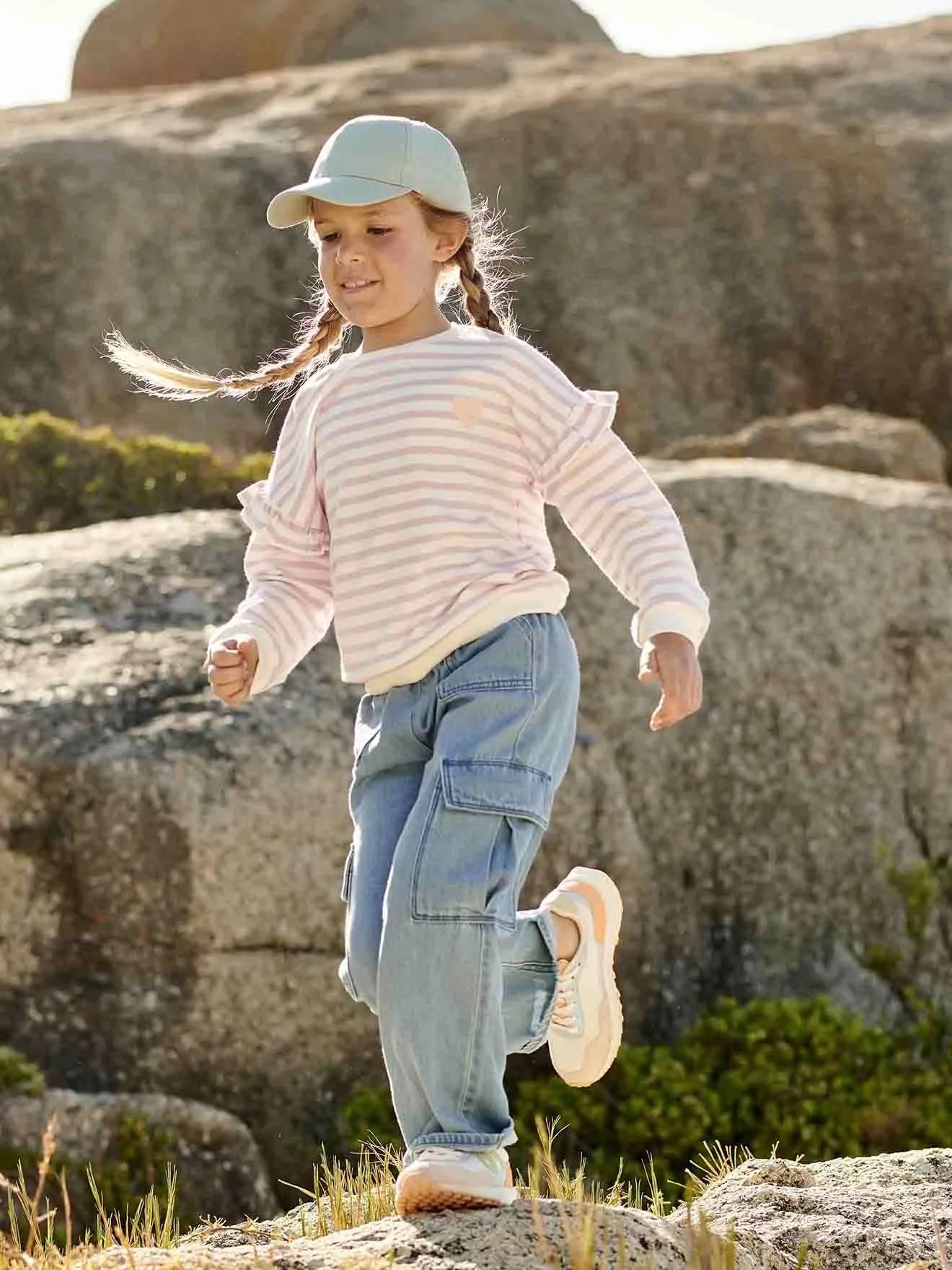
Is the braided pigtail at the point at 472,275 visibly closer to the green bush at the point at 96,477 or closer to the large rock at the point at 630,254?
the green bush at the point at 96,477

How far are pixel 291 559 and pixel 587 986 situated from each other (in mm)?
1006

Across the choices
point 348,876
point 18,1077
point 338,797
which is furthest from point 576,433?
point 18,1077

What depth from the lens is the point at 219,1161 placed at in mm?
5969

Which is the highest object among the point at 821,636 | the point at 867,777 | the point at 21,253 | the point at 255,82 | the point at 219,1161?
the point at 255,82

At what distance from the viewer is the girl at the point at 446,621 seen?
3455mm

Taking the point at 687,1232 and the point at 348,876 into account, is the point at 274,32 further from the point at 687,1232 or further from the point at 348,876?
the point at 687,1232

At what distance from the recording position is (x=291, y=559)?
3973mm

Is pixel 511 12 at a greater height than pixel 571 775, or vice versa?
pixel 511 12

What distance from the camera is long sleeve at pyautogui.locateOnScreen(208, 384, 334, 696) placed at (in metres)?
3.87

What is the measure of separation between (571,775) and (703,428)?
27.8 ft

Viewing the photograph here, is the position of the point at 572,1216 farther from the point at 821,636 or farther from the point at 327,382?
the point at 821,636

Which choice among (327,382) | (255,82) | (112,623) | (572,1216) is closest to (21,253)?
(255,82)

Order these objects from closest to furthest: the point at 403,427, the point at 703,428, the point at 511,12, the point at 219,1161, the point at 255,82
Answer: the point at 403,427 < the point at 219,1161 < the point at 703,428 < the point at 255,82 < the point at 511,12

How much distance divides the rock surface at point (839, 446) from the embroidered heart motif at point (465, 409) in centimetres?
727
